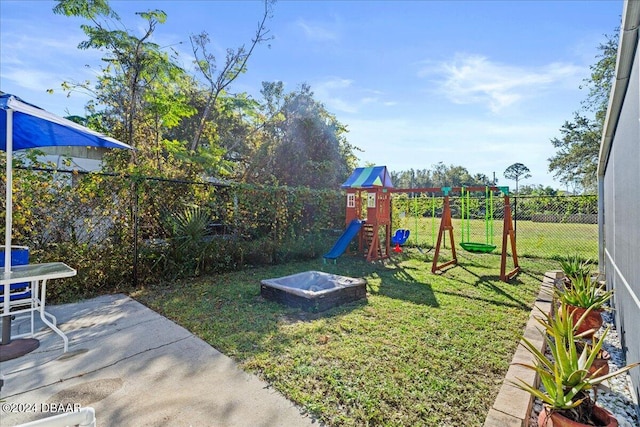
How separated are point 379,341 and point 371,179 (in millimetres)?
5406

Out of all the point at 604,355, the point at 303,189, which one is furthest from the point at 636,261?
the point at 303,189

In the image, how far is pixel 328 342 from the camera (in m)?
2.96

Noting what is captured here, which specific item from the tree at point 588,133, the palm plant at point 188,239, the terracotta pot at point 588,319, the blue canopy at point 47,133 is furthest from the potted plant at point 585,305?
the tree at point 588,133

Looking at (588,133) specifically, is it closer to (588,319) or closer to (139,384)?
(588,319)

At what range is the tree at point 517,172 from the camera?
66.1m

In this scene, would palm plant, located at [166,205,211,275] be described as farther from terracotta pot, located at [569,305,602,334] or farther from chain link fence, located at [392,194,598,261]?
terracotta pot, located at [569,305,602,334]

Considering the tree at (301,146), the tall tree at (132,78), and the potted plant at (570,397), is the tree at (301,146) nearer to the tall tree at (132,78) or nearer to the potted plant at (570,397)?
the tall tree at (132,78)

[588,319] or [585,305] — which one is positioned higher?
[585,305]

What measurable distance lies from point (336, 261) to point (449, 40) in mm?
5063

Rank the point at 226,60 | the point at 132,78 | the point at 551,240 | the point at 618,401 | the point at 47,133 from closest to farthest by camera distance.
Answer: the point at 618,401 < the point at 47,133 < the point at 132,78 < the point at 551,240 < the point at 226,60

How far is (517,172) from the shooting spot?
67188 millimetres

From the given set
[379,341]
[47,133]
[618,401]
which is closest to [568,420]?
[618,401]

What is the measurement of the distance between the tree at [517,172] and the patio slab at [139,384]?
7568 cm

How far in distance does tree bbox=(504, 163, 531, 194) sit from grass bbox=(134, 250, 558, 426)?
7246cm
